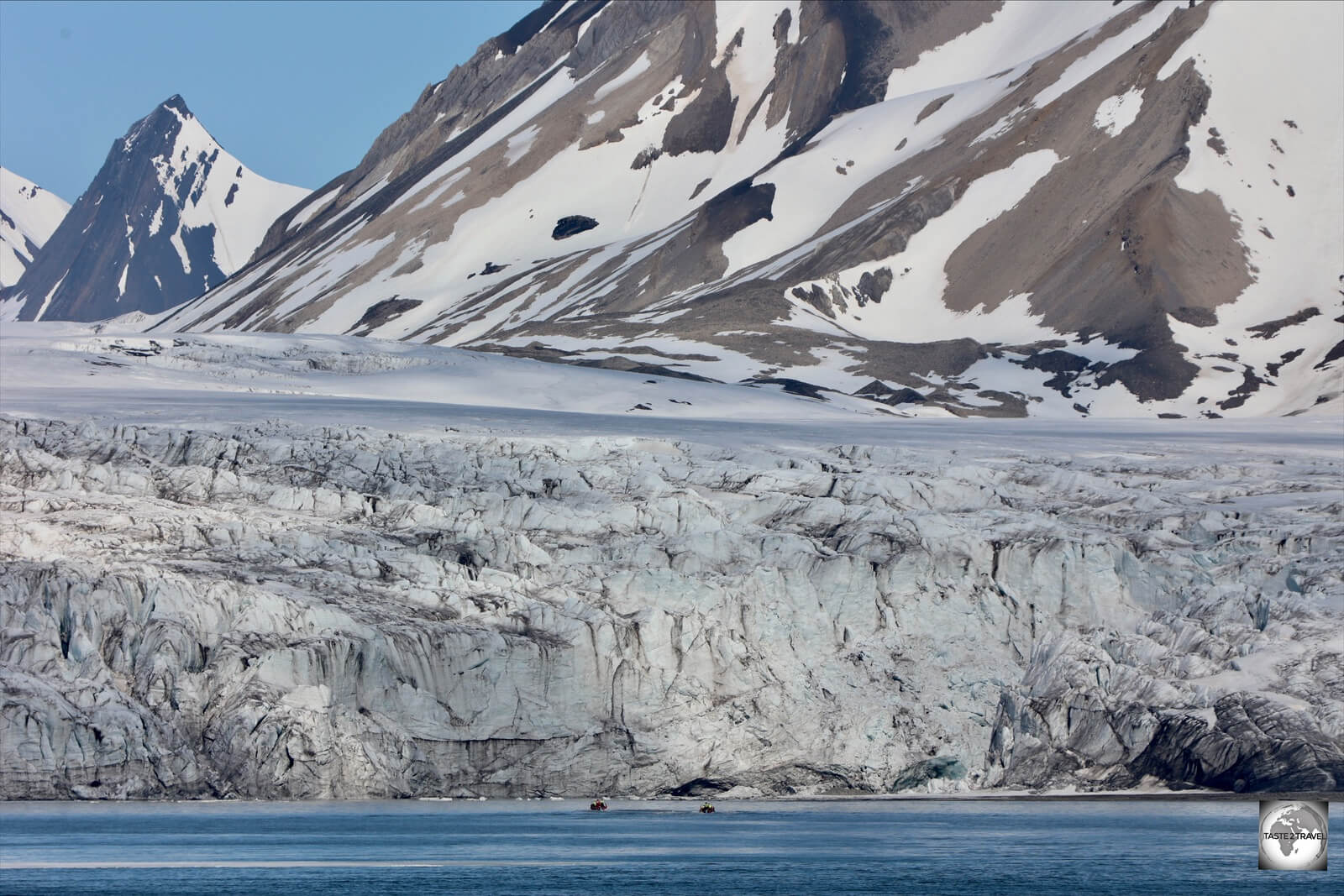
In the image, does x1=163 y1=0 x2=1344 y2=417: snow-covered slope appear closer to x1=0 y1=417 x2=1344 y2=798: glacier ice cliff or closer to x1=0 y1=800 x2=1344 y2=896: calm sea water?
x1=0 y1=417 x2=1344 y2=798: glacier ice cliff

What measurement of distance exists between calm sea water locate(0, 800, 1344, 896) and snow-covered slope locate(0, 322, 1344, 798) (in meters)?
1.34

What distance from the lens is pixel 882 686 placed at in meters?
52.1

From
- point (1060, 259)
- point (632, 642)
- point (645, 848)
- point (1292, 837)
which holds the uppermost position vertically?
point (1060, 259)

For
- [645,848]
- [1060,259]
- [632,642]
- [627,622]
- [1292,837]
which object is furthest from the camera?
[1060,259]

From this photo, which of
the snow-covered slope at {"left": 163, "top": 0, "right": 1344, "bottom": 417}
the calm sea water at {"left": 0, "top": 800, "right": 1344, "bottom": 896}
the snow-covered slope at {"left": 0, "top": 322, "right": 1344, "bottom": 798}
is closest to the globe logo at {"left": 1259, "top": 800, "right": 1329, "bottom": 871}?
the calm sea water at {"left": 0, "top": 800, "right": 1344, "bottom": 896}

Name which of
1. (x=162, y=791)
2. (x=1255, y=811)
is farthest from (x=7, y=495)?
(x=1255, y=811)

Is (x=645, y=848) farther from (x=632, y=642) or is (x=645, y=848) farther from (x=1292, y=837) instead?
(x=1292, y=837)

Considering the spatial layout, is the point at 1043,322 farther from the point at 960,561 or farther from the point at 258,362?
the point at 960,561

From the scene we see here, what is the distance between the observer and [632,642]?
51.8 metres

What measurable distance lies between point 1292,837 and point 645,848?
14.9 metres

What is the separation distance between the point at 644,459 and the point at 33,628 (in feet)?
80.5

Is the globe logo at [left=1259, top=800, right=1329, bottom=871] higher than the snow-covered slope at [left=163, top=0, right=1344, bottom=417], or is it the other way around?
the snow-covered slope at [left=163, top=0, right=1344, bottom=417]

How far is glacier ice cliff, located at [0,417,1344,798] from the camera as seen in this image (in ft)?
155

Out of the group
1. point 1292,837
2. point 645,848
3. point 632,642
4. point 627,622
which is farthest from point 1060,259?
point 1292,837
